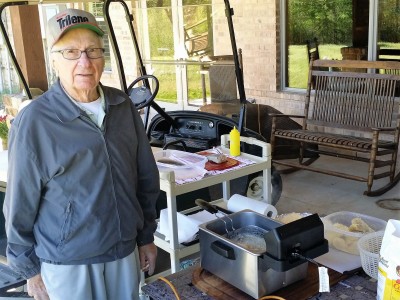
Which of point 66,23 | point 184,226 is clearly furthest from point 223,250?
point 184,226

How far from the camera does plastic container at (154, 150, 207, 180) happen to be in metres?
2.80

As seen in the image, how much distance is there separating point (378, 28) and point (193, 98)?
270 centimetres

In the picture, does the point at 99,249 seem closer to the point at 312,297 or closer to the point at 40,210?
the point at 40,210

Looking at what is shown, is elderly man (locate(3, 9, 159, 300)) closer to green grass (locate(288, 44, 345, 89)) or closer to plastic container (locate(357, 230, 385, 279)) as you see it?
plastic container (locate(357, 230, 385, 279))

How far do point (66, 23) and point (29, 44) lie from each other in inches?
184

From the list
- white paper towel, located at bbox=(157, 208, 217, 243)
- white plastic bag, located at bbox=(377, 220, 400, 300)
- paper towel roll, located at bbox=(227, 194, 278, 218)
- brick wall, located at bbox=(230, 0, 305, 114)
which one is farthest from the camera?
brick wall, located at bbox=(230, 0, 305, 114)

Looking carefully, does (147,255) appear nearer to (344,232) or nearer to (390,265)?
(344,232)

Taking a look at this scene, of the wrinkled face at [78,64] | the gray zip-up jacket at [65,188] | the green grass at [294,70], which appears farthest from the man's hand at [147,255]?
the green grass at [294,70]

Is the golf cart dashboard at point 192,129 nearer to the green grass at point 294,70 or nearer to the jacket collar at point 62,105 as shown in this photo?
the green grass at point 294,70

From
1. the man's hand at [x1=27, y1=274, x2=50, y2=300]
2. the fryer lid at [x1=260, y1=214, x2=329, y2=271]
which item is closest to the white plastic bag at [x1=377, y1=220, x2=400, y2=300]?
the fryer lid at [x1=260, y1=214, x2=329, y2=271]

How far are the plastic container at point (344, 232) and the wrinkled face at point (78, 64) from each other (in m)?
1.05

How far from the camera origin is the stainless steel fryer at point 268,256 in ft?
5.10

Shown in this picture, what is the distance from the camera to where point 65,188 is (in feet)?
5.54

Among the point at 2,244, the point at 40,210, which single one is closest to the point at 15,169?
the point at 40,210
